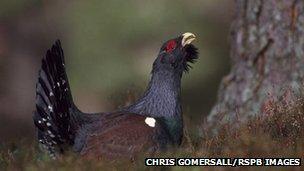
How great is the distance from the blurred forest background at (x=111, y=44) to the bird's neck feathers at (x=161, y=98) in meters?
8.84

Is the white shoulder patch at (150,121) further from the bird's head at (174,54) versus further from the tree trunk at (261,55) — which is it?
the tree trunk at (261,55)

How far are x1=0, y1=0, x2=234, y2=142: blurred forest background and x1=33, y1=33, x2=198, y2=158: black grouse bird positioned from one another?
8.85m

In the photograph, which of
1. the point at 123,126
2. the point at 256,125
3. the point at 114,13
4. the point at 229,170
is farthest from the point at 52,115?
the point at 114,13

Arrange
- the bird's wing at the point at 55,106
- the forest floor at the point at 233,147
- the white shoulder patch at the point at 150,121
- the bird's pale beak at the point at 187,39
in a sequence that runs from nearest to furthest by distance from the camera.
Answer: the forest floor at the point at 233,147 < the white shoulder patch at the point at 150,121 < the bird's wing at the point at 55,106 < the bird's pale beak at the point at 187,39

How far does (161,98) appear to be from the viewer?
25.3ft

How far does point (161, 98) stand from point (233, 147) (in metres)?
1.70

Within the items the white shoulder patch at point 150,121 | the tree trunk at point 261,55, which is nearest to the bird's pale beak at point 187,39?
the white shoulder patch at point 150,121

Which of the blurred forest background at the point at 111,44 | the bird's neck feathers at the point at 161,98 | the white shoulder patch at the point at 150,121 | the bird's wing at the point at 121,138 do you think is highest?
the blurred forest background at the point at 111,44

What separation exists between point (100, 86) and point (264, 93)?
954cm

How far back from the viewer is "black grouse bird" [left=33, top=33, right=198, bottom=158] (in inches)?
286

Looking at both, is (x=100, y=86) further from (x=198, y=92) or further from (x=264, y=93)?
(x=264, y=93)

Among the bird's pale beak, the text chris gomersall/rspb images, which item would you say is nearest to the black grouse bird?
the bird's pale beak

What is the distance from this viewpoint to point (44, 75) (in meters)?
7.68

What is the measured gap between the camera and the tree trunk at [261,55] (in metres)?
8.73
